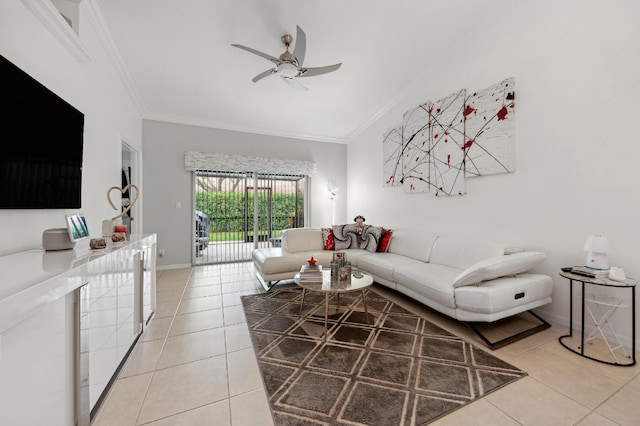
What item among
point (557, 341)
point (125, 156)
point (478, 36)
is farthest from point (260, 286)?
point (478, 36)

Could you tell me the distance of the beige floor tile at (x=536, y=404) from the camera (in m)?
1.35

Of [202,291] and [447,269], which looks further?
[202,291]

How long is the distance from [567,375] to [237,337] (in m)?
2.46

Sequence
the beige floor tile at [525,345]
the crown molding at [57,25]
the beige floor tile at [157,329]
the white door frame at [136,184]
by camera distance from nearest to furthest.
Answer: the crown molding at [57,25] → the beige floor tile at [525,345] → the beige floor tile at [157,329] → the white door frame at [136,184]

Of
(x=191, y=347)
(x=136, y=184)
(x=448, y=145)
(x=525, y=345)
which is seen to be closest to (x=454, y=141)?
(x=448, y=145)

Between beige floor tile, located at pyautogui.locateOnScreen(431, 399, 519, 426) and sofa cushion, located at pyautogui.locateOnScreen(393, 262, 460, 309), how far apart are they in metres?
0.91

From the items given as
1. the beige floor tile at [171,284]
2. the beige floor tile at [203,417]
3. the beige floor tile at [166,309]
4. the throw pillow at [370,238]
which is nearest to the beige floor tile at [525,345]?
the beige floor tile at [203,417]

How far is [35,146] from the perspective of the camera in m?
1.43

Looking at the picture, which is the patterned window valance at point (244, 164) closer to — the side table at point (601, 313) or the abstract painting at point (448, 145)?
the abstract painting at point (448, 145)

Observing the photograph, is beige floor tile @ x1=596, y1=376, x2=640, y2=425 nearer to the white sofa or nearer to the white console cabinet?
the white sofa

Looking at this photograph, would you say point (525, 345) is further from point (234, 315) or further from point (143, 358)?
point (143, 358)

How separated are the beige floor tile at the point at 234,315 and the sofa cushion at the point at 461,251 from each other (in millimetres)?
2425

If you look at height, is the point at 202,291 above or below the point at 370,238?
below

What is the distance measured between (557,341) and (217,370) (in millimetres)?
2756
